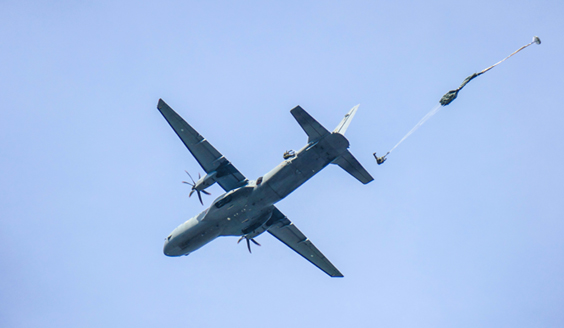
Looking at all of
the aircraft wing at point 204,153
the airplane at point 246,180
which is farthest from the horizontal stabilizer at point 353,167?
the aircraft wing at point 204,153

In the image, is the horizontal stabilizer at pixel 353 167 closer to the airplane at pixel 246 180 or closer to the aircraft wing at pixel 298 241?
the airplane at pixel 246 180

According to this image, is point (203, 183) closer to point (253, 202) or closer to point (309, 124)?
point (253, 202)

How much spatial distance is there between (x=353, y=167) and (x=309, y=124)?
4730 mm

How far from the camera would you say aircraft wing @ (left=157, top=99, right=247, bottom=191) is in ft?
101

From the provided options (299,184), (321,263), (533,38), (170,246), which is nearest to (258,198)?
(299,184)

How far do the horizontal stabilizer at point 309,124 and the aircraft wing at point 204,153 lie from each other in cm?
597

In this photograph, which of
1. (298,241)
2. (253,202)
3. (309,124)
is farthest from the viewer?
(298,241)

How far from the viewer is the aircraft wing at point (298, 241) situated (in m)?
36.3

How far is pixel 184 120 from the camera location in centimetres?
3081

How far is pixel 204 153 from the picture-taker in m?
31.6

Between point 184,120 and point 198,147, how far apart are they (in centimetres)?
192

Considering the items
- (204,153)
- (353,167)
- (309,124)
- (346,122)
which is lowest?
(353,167)

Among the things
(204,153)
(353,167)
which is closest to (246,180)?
(204,153)

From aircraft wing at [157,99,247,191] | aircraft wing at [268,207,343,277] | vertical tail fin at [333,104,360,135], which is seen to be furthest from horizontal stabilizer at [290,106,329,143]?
aircraft wing at [268,207,343,277]
